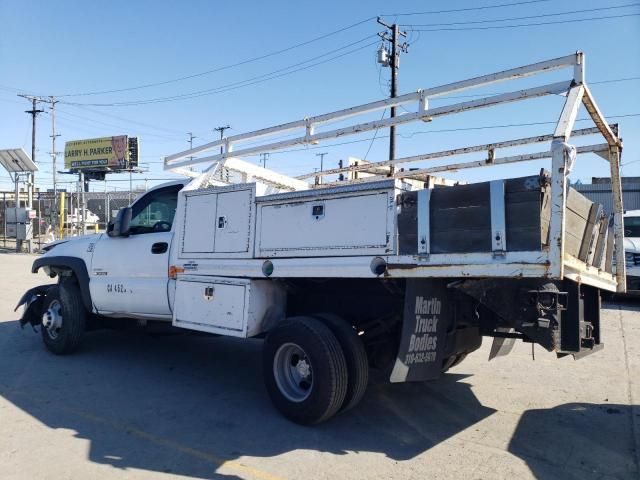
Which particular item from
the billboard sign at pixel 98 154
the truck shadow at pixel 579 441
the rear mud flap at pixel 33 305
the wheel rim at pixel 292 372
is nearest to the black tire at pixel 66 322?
the rear mud flap at pixel 33 305

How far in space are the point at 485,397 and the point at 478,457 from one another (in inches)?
61.4

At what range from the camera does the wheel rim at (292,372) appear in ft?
15.6

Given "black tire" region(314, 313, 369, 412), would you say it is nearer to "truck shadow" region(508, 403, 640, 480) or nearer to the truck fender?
"truck shadow" region(508, 403, 640, 480)

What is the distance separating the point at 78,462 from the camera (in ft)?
12.5

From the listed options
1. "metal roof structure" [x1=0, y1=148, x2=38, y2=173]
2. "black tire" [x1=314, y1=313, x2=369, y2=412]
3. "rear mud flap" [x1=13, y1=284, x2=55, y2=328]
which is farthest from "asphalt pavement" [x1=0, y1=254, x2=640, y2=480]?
"metal roof structure" [x1=0, y1=148, x2=38, y2=173]

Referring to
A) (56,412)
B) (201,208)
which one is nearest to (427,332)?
(201,208)

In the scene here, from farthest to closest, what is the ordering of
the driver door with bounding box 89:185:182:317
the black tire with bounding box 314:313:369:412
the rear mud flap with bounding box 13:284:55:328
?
the rear mud flap with bounding box 13:284:55:328 < the driver door with bounding box 89:185:182:317 < the black tire with bounding box 314:313:369:412

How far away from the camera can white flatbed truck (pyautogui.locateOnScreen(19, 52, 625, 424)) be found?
3.71m

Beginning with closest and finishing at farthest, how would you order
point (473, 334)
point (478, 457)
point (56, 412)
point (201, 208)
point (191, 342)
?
point (478, 457) → point (56, 412) → point (473, 334) → point (201, 208) → point (191, 342)

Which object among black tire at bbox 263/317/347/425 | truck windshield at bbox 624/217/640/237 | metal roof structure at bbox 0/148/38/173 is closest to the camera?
black tire at bbox 263/317/347/425

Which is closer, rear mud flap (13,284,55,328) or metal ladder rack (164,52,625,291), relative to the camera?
metal ladder rack (164,52,625,291)

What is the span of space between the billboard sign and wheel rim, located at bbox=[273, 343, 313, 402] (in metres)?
51.6

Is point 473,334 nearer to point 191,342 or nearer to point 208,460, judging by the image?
point 208,460

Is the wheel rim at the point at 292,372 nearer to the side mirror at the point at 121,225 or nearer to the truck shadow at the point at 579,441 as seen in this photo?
the truck shadow at the point at 579,441
